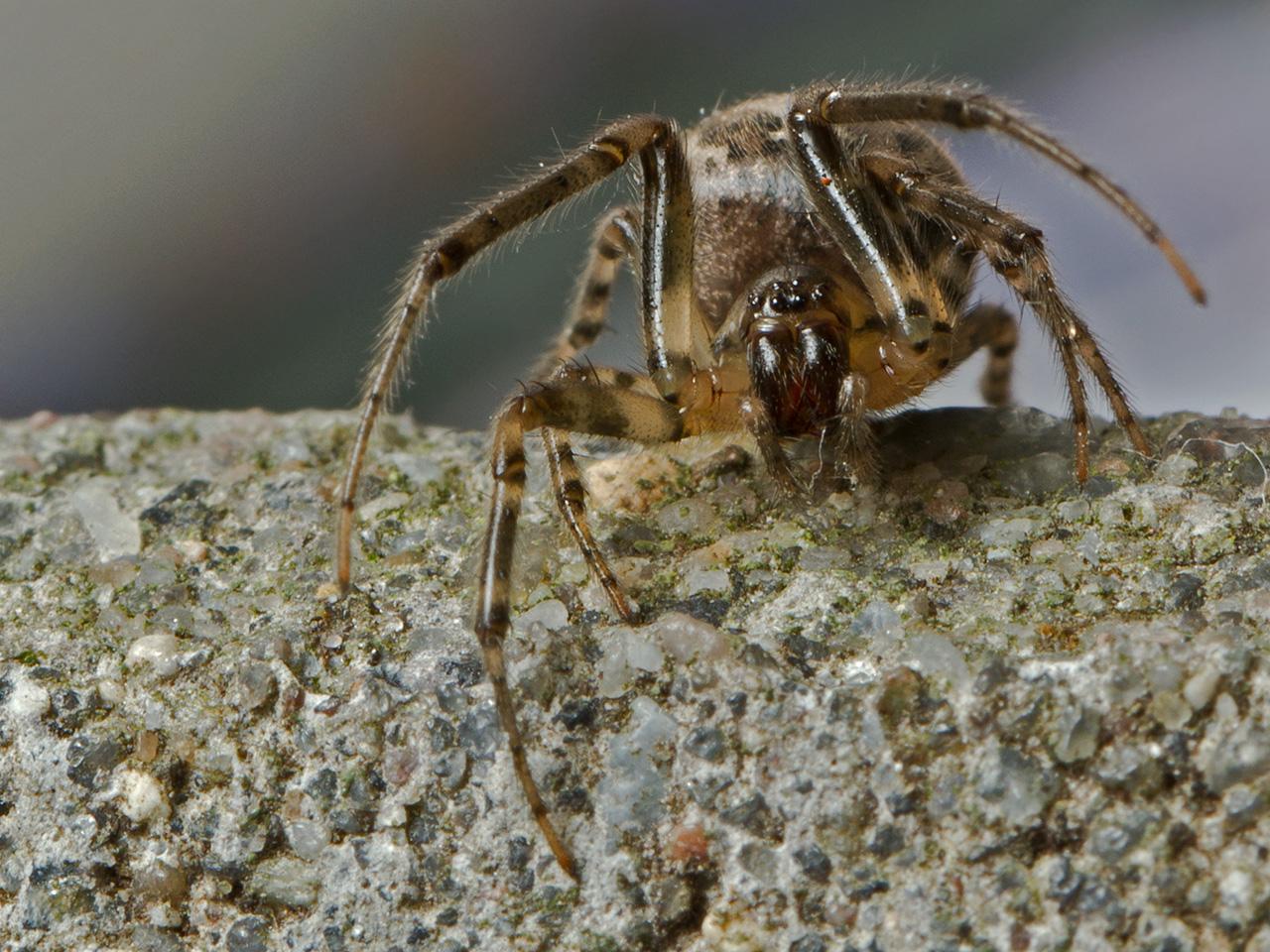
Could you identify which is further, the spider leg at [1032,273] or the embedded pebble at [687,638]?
the spider leg at [1032,273]

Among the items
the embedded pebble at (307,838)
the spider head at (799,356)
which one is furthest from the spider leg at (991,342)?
the embedded pebble at (307,838)

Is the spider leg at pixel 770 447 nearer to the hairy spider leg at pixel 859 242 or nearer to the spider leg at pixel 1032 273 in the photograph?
the hairy spider leg at pixel 859 242

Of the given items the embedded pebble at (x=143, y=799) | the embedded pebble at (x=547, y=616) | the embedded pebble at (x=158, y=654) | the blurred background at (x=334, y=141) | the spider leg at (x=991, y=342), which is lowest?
the embedded pebble at (x=143, y=799)

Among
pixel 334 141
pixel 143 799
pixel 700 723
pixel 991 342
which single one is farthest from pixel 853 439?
pixel 334 141

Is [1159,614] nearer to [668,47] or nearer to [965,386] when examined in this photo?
[965,386]

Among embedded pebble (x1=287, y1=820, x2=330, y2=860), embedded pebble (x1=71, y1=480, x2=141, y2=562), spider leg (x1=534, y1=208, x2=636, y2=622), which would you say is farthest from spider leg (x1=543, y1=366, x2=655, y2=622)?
embedded pebble (x1=71, y1=480, x2=141, y2=562)

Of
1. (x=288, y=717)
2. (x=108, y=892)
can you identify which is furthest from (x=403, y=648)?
(x=108, y=892)
